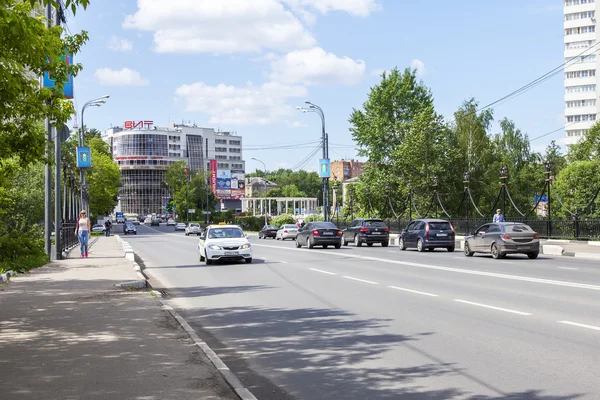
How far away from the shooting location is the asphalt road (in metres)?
6.49

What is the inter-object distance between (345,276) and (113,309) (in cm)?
797

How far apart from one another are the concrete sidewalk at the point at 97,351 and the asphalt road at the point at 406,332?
1.72ft

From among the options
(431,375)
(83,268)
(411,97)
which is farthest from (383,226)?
(411,97)

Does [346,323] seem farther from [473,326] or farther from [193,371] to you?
[193,371]

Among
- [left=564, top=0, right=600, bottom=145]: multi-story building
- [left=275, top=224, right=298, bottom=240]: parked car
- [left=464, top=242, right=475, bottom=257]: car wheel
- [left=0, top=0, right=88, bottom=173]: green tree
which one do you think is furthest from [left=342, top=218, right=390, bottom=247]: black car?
[left=564, top=0, right=600, bottom=145]: multi-story building

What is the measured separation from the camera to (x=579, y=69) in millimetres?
118438

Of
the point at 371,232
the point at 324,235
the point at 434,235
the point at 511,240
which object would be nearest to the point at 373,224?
the point at 371,232

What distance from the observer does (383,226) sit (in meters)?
39.6

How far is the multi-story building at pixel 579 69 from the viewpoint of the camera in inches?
4604

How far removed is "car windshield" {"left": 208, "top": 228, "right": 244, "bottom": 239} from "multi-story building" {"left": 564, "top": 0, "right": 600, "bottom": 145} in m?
103

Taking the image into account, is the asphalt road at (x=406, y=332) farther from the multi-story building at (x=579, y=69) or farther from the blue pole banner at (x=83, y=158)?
the multi-story building at (x=579, y=69)

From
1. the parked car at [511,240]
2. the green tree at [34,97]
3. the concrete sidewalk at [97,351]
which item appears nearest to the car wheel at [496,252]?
the parked car at [511,240]

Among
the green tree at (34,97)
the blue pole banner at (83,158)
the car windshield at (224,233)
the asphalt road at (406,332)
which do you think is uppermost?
the blue pole banner at (83,158)

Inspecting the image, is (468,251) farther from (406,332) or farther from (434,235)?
(406,332)
